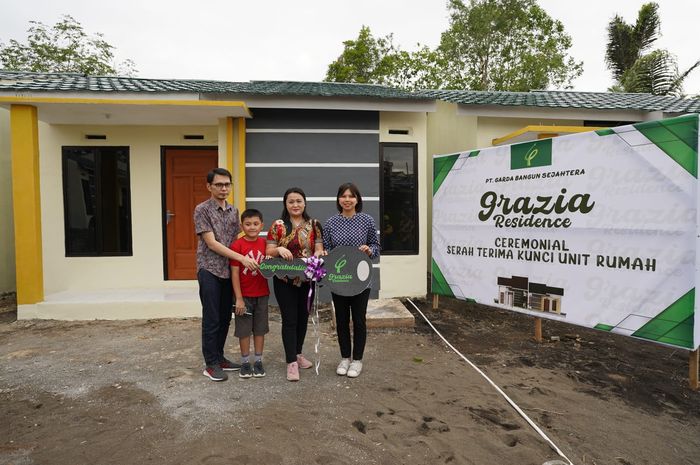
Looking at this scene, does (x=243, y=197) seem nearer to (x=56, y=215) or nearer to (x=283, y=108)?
(x=283, y=108)

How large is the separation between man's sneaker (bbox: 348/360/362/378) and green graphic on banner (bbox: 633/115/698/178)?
9.77 feet

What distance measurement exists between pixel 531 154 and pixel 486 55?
698 inches

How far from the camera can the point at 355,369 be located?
11.1 feet

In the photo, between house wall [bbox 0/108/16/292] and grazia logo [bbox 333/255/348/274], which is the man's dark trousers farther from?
house wall [bbox 0/108/16/292]

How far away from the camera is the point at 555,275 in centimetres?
393

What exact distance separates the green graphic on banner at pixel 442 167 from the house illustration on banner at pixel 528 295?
4.91 feet

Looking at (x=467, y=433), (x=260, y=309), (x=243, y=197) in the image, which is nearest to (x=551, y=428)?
(x=467, y=433)

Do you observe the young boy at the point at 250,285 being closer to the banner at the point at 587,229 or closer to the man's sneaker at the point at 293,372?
the man's sneaker at the point at 293,372

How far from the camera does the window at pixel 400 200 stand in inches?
245

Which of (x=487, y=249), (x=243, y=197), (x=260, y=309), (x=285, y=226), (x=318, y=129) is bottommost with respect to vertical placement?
(x=260, y=309)

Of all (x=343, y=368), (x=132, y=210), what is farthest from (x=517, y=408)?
(x=132, y=210)

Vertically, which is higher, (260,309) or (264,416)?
(260,309)

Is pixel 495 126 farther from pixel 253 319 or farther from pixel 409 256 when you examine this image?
pixel 253 319

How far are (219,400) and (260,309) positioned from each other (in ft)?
2.37
